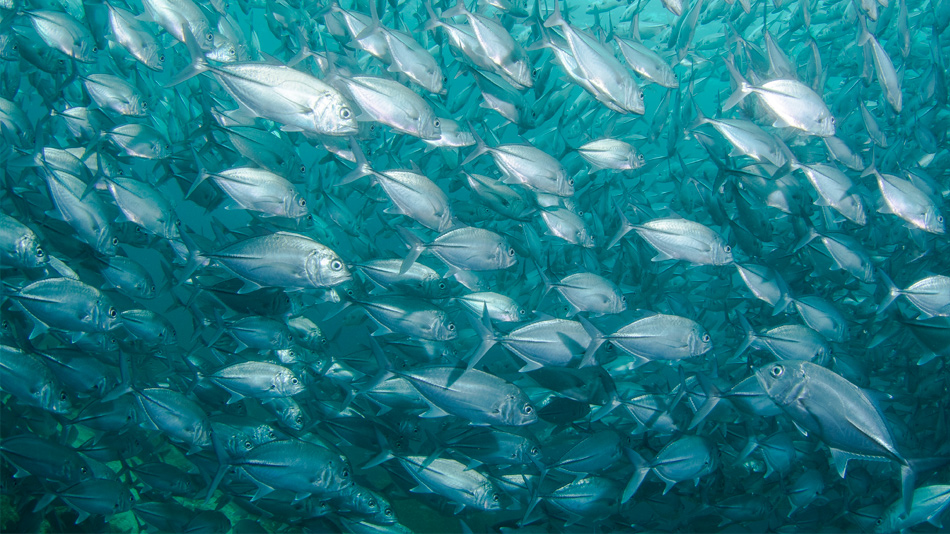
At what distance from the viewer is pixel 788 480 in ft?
14.4

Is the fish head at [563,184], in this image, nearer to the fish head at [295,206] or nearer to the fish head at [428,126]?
the fish head at [428,126]

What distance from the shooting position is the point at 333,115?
3002 millimetres

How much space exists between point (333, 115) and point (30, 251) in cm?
249

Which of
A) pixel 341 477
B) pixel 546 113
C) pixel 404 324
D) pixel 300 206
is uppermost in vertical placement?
pixel 546 113

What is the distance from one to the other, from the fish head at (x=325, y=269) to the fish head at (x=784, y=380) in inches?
112

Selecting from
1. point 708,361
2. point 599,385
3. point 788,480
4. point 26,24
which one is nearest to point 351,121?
point 599,385

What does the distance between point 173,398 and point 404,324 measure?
2006mm

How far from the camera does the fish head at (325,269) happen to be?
321 centimetres

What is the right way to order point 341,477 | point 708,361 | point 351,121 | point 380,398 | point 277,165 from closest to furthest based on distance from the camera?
point 351,121 → point 341,477 → point 380,398 → point 277,165 → point 708,361

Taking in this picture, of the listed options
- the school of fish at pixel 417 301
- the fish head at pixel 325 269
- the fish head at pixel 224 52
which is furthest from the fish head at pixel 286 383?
the fish head at pixel 224 52

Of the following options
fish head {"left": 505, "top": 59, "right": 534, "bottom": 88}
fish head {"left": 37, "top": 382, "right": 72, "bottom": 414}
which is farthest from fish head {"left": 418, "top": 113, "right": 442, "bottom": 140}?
fish head {"left": 37, "top": 382, "right": 72, "bottom": 414}

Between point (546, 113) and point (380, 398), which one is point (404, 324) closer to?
point (380, 398)

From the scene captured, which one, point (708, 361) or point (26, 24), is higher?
point (26, 24)

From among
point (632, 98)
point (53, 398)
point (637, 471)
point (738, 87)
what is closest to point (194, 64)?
point (53, 398)
